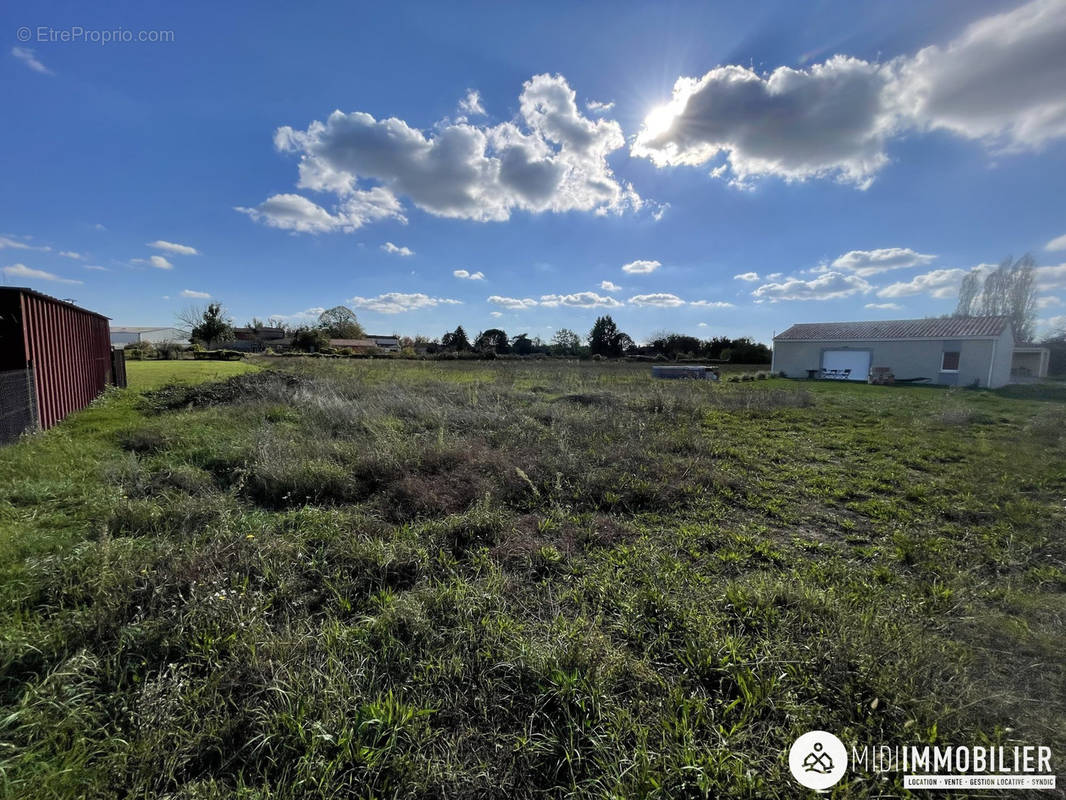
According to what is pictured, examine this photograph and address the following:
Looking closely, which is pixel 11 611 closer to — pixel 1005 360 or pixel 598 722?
pixel 598 722

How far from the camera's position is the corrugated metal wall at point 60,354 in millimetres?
7992

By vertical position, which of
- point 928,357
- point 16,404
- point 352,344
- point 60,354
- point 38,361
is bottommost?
point 16,404

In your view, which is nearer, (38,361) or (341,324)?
(38,361)

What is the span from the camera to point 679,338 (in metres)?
51.7

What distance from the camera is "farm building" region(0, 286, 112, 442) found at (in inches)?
274

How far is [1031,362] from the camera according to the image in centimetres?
2934

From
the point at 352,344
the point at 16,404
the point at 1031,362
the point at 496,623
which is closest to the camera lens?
the point at 496,623

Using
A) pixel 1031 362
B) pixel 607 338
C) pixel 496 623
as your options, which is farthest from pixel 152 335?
pixel 1031 362

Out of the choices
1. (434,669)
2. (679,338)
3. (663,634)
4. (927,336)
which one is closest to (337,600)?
(434,669)

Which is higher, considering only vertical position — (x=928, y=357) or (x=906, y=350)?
(x=906, y=350)

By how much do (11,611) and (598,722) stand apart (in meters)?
3.85

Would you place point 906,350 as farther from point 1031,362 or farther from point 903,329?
point 1031,362

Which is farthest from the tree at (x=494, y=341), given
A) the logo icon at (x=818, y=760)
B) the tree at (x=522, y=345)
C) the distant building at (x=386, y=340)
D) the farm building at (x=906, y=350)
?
the logo icon at (x=818, y=760)

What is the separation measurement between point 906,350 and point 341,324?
80965 millimetres
